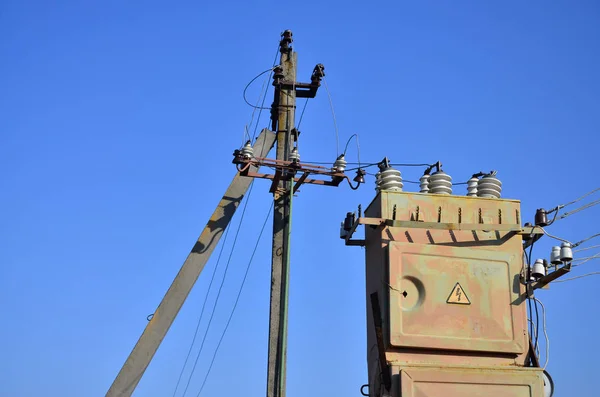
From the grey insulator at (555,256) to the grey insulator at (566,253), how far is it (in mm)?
41

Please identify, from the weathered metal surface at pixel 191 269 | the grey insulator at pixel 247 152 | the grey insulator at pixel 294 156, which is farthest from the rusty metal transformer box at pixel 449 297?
the weathered metal surface at pixel 191 269

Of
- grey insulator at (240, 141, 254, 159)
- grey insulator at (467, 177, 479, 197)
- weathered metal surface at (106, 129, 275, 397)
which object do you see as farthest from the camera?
weathered metal surface at (106, 129, 275, 397)

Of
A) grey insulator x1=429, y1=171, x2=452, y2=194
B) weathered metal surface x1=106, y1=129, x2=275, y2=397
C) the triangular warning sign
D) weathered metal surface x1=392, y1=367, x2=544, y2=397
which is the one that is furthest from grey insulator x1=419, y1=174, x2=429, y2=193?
weathered metal surface x1=106, y1=129, x2=275, y2=397

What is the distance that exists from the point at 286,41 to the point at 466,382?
7.02 m

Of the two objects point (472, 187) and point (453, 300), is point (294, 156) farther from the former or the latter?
point (453, 300)

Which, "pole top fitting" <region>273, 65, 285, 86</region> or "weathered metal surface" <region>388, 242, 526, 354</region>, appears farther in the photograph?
"pole top fitting" <region>273, 65, 285, 86</region>

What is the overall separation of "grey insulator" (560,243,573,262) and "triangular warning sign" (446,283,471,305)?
1.33 metres

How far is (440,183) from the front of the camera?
10.4m

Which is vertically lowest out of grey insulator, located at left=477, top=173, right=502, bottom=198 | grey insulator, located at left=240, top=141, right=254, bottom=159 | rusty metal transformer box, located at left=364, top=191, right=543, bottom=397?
rusty metal transformer box, located at left=364, top=191, right=543, bottom=397

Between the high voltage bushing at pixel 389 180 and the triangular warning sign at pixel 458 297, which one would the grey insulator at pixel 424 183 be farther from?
the triangular warning sign at pixel 458 297

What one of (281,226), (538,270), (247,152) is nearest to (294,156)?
(247,152)

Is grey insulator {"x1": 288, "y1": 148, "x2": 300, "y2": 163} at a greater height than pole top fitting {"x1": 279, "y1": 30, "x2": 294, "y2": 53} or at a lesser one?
lesser

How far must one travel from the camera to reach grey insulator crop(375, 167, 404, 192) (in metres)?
10.3

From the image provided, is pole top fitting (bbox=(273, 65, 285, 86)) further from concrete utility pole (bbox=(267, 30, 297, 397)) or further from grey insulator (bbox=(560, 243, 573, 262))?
grey insulator (bbox=(560, 243, 573, 262))
